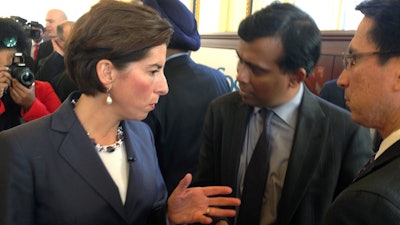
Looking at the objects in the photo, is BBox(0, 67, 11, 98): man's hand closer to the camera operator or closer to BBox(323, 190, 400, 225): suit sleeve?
the camera operator

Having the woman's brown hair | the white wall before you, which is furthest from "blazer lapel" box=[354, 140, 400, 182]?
the white wall

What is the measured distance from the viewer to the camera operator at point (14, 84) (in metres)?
1.78

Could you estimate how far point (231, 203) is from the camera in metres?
1.15

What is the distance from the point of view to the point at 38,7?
737 cm

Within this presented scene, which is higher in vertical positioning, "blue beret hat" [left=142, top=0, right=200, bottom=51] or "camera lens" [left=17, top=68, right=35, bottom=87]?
"blue beret hat" [left=142, top=0, right=200, bottom=51]

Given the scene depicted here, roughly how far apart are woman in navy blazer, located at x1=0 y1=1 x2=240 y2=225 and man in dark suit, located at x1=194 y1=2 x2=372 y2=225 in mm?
215

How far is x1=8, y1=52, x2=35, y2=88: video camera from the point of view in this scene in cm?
181

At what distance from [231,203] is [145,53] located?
1.88 ft

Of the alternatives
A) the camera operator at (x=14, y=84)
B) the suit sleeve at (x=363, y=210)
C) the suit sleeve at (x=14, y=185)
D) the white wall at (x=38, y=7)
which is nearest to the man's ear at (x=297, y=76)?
the suit sleeve at (x=363, y=210)

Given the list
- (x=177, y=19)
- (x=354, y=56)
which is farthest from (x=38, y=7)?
(x=354, y=56)

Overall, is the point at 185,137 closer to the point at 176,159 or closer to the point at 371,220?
the point at 176,159

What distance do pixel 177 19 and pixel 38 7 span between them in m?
6.74

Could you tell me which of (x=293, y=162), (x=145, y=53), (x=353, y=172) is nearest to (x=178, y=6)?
(x=145, y=53)

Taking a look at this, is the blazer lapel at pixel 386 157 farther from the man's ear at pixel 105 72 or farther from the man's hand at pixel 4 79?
the man's hand at pixel 4 79
